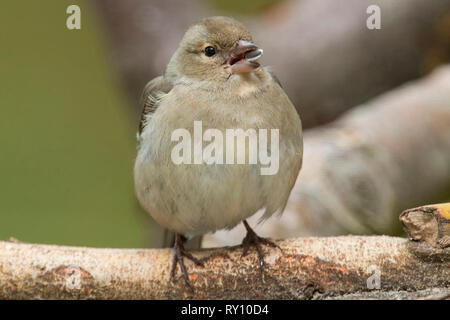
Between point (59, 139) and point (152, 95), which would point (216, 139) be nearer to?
point (152, 95)

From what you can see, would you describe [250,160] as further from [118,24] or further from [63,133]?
[63,133]

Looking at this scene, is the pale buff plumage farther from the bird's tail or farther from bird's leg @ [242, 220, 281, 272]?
the bird's tail

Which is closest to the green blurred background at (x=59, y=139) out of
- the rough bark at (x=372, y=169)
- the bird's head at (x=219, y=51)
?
the rough bark at (x=372, y=169)

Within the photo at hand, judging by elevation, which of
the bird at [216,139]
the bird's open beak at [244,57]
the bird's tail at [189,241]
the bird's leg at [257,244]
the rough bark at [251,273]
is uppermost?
the bird's open beak at [244,57]

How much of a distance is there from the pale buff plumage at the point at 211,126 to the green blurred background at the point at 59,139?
2413 mm

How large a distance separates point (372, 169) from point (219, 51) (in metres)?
1.26

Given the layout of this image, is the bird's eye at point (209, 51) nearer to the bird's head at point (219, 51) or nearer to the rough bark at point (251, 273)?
the bird's head at point (219, 51)

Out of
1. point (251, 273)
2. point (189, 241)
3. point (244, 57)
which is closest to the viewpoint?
point (251, 273)

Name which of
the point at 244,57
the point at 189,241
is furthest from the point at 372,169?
the point at 244,57

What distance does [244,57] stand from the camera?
257 centimetres

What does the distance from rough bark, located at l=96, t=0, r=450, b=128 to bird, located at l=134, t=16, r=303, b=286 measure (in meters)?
2.01

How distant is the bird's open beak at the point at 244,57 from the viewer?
2.54 m

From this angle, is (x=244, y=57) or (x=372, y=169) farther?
(x=372, y=169)
